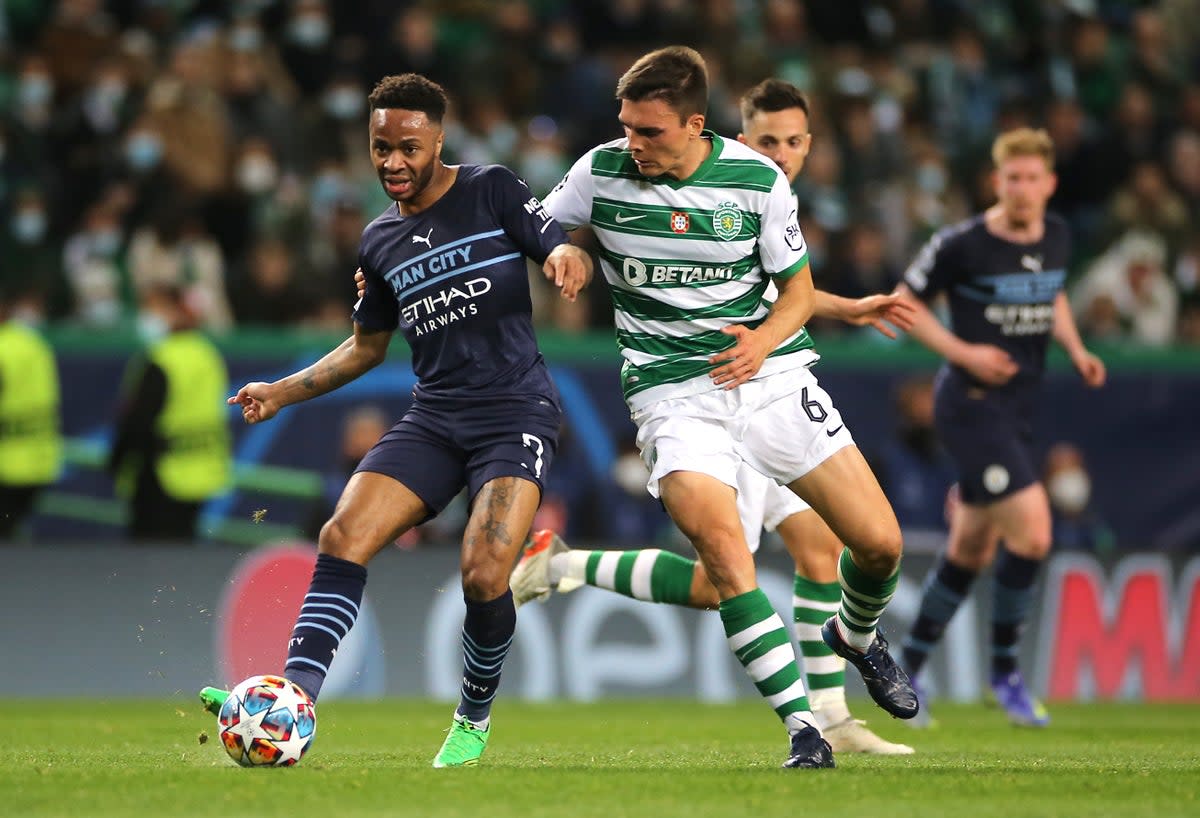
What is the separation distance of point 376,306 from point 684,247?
123 cm

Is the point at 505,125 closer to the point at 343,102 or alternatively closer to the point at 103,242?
the point at 343,102

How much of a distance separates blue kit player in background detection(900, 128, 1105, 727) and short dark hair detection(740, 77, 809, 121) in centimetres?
210

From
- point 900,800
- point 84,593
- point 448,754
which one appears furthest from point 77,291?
point 900,800

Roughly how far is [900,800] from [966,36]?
15265 mm

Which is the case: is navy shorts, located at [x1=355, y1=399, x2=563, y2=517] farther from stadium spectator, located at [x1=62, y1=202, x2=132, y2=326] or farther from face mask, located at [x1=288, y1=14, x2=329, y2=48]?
face mask, located at [x1=288, y1=14, x2=329, y2=48]

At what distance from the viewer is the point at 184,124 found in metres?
15.5

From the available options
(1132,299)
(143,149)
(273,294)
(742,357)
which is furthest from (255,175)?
(742,357)

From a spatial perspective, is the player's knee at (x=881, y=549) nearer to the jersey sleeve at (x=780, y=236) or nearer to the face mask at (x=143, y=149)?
the jersey sleeve at (x=780, y=236)

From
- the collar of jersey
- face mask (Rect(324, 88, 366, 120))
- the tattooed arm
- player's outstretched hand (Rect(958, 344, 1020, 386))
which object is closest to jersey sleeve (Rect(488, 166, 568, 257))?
the collar of jersey

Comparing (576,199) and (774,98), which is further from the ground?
(774,98)

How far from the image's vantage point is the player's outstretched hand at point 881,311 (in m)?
7.48

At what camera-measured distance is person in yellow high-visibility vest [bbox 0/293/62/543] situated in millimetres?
13562

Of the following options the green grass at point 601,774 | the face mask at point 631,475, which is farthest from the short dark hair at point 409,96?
the face mask at point 631,475

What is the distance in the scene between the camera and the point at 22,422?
1364 centimetres
